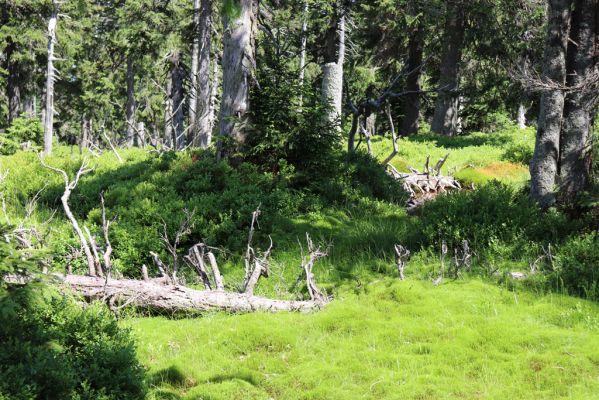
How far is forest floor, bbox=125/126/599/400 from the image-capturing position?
494 cm

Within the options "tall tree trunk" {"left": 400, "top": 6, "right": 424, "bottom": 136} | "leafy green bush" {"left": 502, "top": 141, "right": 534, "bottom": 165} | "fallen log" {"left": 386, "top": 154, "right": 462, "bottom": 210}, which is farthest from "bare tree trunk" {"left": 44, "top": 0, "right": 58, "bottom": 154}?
"leafy green bush" {"left": 502, "top": 141, "right": 534, "bottom": 165}

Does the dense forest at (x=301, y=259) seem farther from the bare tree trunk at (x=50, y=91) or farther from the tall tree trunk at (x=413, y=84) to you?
the tall tree trunk at (x=413, y=84)

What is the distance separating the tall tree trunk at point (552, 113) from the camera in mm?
9430

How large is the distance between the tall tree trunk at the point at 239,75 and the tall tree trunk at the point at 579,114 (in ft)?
21.2

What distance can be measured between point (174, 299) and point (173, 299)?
13 millimetres

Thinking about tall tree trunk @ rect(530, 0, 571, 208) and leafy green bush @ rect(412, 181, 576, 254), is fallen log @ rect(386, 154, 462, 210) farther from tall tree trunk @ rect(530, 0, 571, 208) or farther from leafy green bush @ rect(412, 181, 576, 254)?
leafy green bush @ rect(412, 181, 576, 254)

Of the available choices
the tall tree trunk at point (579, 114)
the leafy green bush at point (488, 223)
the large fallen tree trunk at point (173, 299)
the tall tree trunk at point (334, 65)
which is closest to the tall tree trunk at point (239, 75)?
the tall tree trunk at point (334, 65)

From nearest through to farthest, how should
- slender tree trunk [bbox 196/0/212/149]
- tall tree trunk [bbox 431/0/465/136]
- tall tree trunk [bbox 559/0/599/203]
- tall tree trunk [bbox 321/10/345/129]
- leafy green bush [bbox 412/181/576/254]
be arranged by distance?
leafy green bush [bbox 412/181/576/254], tall tree trunk [bbox 559/0/599/203], tall tree trunk [bbox 321/10/345/129], slender tree trunk [bbox 196/0/212/149], tall tree trunk [bbox 431/0/465/136]

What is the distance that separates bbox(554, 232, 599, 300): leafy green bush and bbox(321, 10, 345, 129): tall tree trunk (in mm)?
9155

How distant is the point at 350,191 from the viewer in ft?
37.3

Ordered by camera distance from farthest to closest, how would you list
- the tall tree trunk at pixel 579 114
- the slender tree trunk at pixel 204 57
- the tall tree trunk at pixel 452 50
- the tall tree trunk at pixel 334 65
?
the tall tree trunk at pixel 452 50, the slender tree trunk at pixel 204 57, the tall tree trunk at pixel 334 65, the tall tree trunk at pixel 579 114

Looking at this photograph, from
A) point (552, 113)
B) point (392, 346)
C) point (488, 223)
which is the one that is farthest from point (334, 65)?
point (392, 346)

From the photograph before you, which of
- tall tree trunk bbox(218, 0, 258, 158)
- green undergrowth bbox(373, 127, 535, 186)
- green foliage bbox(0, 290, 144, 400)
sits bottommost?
green foliage bbox(0, 290, 144, 400)

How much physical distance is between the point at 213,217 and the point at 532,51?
17.8 meters
